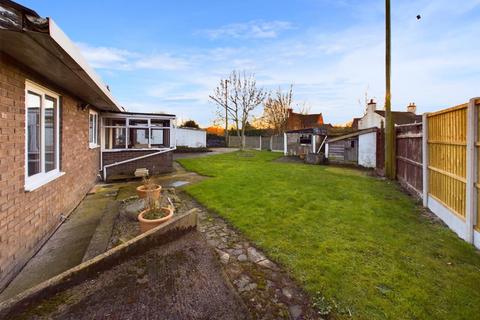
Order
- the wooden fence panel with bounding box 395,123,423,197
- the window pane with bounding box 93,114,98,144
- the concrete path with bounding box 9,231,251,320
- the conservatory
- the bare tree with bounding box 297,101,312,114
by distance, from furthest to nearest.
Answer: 1. the bare tree with bounding box 297,101,312,114
2. the conservatory
3. the window pane with bounding box 93,114,98,144
4. the wooden fence panel with bounding box 395,123,423,197
5. the concrete path with bounding box 9,231,251,320

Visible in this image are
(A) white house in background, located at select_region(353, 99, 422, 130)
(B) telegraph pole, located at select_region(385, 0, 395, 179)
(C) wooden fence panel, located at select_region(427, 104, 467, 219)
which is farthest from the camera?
(A) white house in background, located at select_region(353, 99, 422, 130)

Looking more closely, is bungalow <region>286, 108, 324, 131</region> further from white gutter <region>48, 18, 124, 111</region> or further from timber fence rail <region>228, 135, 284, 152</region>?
white gutter <region>48, 18, 124, 111</region>

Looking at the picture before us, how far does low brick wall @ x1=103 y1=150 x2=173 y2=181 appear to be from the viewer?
934 centimetres

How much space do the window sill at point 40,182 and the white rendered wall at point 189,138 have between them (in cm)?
2136

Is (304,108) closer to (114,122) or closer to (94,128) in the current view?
(114,122)

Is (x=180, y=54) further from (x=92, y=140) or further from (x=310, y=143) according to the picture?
(x=310, y=143)

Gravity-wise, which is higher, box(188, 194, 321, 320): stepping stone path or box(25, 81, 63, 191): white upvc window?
box(25, 81, 63, 191): white upvc window

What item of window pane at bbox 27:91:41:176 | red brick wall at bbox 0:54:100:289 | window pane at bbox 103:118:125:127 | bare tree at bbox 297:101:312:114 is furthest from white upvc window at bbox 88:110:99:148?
bare tree at bbox 297:101:312:114

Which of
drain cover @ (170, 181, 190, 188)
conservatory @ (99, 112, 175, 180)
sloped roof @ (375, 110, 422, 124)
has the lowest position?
drain cover @ (170, 181, 190, 188)

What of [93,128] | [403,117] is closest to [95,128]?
[93,128]

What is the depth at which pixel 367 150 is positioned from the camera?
41.9 ft

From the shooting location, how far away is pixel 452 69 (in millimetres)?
10141

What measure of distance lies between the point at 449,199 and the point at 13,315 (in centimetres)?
613

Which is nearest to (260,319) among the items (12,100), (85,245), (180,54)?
(85,245)
